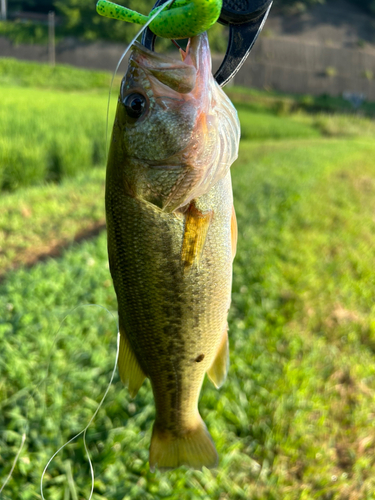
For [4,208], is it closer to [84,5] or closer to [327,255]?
[327,255]

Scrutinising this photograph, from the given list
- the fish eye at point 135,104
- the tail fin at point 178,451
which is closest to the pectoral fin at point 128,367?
the tail fin at point 178,451

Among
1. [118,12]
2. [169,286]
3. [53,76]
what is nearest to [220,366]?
[169,286]

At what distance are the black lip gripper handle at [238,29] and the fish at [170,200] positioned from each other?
7 centimetres

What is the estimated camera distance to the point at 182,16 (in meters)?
0.71

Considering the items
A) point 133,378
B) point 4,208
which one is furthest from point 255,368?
point 4,208

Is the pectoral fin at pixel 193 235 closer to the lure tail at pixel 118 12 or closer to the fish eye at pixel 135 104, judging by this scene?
the fish eye at pixel 135 104

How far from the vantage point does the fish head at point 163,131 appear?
2.74ft

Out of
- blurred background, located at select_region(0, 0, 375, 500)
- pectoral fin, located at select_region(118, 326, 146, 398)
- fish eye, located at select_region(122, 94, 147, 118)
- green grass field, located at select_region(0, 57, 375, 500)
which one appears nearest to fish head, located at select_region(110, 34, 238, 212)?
fish eye, located at select_region(122, 94, 147, 118)

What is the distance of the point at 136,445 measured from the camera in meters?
2.02

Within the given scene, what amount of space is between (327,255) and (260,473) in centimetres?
296

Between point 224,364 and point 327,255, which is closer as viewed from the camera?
point 224,364

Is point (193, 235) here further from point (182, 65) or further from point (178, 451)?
point (178, 451)

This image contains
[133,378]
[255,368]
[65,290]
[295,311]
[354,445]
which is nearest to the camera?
[133,378]

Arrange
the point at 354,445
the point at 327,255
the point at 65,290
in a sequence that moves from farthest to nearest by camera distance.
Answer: the point at 327,255 → the point at 65,290 → the point at 354,445
